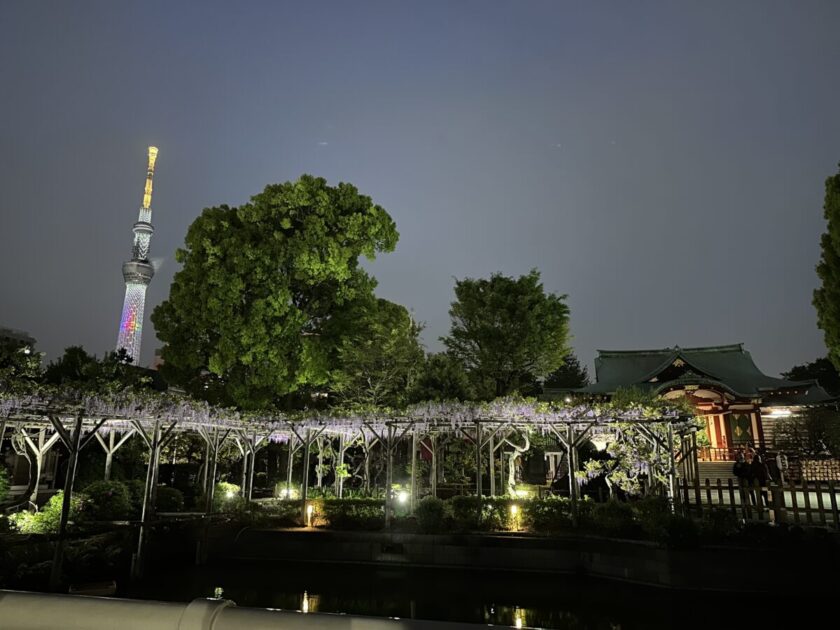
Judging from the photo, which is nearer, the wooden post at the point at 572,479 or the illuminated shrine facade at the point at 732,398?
the wooden post at the point at 572,479

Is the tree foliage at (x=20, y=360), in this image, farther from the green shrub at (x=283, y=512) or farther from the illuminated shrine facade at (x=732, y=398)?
the illuminated shrine facade at (x=732, y=398)

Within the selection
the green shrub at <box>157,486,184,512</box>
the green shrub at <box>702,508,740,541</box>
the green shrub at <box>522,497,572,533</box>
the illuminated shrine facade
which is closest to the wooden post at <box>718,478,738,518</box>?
the green shrub at <box>702,508,740,541</box>

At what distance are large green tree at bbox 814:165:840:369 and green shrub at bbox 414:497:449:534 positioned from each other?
411 inches

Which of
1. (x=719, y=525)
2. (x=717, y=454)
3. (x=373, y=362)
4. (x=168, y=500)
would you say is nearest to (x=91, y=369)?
(x=168, y=500)

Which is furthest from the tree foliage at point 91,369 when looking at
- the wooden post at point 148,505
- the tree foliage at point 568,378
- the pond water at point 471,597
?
the tree foliage at point 568,378

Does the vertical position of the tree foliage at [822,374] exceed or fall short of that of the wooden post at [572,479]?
it exceeds it

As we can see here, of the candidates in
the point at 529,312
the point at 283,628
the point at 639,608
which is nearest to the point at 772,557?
the point at 639,608

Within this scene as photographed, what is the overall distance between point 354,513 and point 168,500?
20.3ft

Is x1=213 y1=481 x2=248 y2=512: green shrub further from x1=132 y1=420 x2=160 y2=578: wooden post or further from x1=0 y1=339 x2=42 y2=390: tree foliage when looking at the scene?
x1=0 y1=339 x2=42 y2=390: tree foliage

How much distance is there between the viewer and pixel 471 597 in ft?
34.0

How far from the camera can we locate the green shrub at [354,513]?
1484 centimetres

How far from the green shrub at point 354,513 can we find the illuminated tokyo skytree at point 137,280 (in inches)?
2513

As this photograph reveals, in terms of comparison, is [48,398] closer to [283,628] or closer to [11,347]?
[11,347]

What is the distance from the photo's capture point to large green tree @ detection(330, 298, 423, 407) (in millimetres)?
21016
